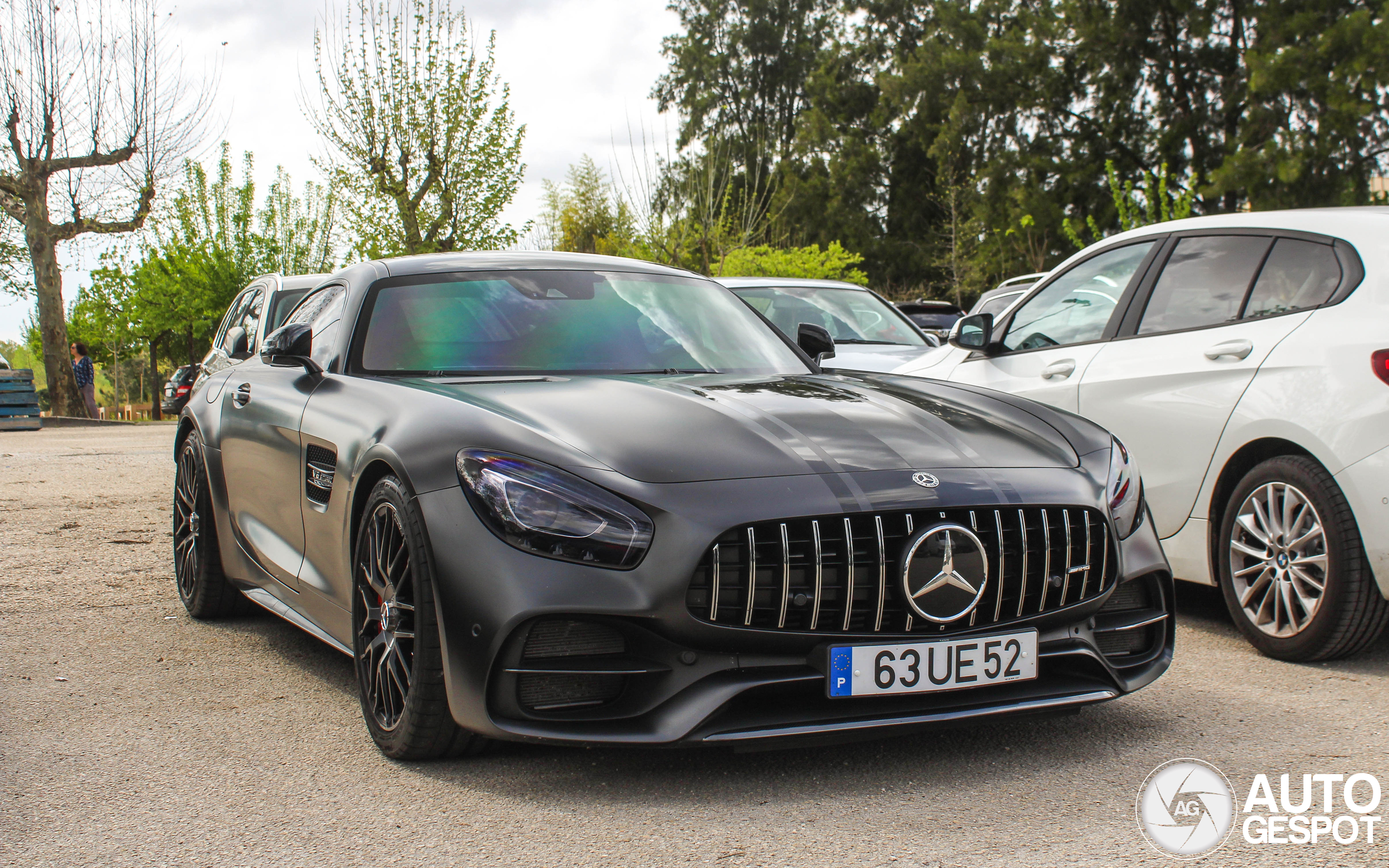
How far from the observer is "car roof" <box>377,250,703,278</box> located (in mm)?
4469

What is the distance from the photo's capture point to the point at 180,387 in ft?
52.7

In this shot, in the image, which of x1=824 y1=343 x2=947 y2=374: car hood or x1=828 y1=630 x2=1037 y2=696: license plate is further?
x1=824 y1=343 x2=947 y2=374: car hood

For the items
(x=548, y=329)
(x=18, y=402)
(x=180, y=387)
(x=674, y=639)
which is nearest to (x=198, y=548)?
(x=548, y=329)

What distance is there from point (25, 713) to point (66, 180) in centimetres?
2982

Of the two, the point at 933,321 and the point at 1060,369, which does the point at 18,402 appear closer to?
the point at 933,321

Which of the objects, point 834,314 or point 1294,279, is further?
point 834,314

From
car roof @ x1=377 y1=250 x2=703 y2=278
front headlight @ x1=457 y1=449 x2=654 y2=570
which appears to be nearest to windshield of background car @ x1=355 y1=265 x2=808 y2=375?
car roof @ x1=377 y1=250 x2=703 y2=278

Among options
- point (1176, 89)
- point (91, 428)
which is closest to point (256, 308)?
point (91, 428)

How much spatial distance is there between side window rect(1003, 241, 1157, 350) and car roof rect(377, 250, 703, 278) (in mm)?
1837

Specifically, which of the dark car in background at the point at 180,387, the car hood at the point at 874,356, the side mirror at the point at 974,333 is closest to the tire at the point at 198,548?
the side mirror at the point at 974,333

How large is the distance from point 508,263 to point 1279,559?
283 cm

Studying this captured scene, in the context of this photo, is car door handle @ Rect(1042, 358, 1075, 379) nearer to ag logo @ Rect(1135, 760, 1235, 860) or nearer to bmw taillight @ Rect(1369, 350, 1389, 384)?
bmw taillight @ Rect(1369, 350, 1389, 384)

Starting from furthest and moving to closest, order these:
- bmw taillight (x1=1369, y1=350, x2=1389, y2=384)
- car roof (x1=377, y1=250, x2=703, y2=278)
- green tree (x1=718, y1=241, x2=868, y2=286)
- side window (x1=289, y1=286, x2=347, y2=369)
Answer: green tree (x1=718, y1=241, x2=868, y2=286), car roof (x1=377, y1=250, x2=703, y2=278), side window (x1=289, y1=286, x2=347, y2=369), bmw taillight (x1=1369, y1=350, x2=1389, y2=384)

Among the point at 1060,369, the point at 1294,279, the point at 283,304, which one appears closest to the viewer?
the point at 1294,279
